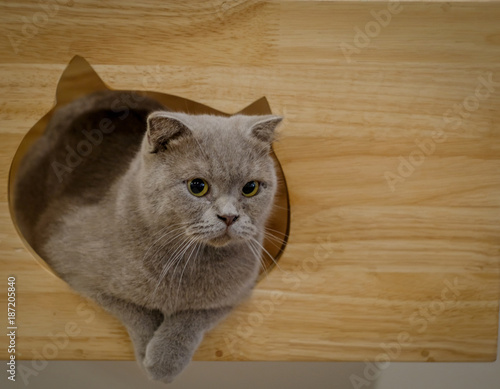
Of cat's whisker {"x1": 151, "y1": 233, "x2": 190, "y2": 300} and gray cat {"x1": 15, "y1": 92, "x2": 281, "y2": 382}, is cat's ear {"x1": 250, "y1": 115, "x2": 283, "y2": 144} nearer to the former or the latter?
gray cat {"x1": 15, "y1": 92, "x2": 281, "y2": 382}

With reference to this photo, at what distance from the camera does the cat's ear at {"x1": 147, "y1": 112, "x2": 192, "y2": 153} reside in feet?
3.49

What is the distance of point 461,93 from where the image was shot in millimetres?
1239

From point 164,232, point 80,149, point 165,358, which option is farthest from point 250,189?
point 80,149

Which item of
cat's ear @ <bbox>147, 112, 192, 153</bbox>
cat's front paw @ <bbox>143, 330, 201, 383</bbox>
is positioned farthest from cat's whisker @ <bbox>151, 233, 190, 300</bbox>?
cat's ear @ <bbox>147, 112, 192, 153</bbox>

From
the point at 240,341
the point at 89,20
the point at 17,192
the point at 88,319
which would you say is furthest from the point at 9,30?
the point at 240,341

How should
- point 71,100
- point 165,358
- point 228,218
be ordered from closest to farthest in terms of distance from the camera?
point 228,218 → point 165,358 → point 71,100

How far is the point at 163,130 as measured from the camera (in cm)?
109

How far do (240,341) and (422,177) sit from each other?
577 millimetres

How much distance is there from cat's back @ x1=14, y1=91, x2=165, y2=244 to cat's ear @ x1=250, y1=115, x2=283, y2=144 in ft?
1.57

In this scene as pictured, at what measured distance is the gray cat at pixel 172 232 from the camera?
3.59 ft

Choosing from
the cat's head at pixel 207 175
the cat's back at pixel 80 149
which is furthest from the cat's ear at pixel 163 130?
the cat's back at pixel 80 149

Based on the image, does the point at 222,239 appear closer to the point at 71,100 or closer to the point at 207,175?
the point at 207,175

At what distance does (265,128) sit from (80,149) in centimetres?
67

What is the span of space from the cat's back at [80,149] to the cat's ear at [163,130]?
388mm
